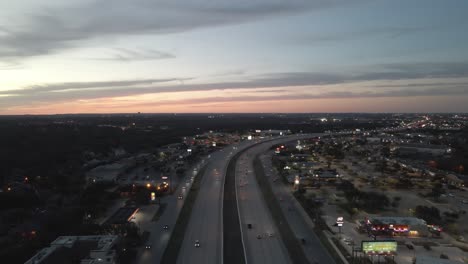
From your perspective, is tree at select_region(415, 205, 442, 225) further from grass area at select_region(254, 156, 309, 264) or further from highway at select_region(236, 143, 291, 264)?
highway at select_region(236, 143, 291, 264)

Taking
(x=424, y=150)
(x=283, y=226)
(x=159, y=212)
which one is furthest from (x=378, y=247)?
(x=424, y=150)

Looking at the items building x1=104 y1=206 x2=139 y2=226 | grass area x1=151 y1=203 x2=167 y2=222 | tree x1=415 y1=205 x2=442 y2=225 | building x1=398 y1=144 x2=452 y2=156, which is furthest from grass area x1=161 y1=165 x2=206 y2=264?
building x1=398 y1=144 x2=452 y2=156

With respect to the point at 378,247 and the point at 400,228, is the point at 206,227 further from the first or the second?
the point at 400,228

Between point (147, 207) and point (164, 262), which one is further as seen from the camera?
point (147, 207)

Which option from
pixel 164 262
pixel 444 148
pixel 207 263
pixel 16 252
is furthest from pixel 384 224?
pixel 444 148

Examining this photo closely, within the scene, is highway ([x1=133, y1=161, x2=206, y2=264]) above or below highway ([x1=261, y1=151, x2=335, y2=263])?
above

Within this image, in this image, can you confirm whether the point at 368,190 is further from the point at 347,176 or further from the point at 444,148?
the point at 444,148

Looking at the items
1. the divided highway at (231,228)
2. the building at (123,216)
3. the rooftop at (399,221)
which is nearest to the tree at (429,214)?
the rooftop at (399,221)
